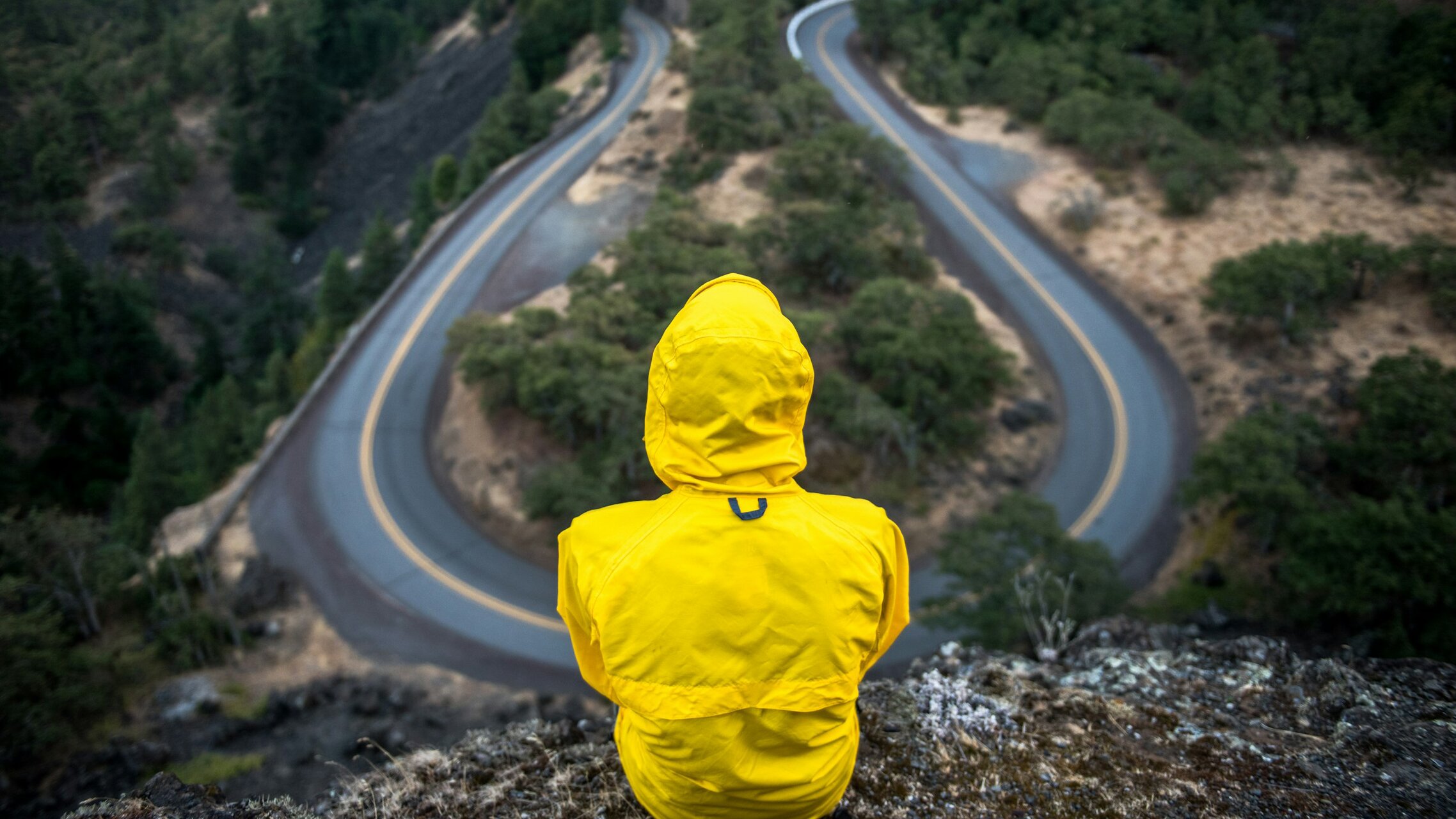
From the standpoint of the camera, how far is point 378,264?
31188 mm

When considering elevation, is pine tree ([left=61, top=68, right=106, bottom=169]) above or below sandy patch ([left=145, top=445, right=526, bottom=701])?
above

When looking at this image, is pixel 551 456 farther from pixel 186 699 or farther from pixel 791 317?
pixel 186 699

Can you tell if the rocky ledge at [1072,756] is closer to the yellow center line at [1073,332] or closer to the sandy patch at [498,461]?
the sandy patch at [498,461]

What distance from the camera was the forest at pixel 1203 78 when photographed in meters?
26.5

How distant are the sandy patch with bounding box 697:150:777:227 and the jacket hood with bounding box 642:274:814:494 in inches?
910

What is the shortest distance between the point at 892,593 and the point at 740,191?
2588 centimetres

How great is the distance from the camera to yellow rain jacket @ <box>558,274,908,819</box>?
2.67 meters

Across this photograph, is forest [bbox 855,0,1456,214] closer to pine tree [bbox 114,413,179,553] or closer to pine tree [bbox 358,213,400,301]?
pine tree [bbox 358,213,400,301]

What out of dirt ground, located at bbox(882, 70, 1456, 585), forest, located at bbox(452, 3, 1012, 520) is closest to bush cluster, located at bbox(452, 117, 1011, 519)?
forest, located at bbox(452, 3, 1012, 520)

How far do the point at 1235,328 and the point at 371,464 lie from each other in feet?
71.2

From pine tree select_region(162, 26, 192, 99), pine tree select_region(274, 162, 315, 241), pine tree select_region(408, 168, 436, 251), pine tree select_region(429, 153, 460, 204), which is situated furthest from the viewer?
pine tree select_region(162, 26, 192, 99)

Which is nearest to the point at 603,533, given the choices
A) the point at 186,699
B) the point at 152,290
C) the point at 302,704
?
the point at 302,704

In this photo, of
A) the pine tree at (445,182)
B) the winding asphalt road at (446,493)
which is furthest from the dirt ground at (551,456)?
the pine tree at (445,182)

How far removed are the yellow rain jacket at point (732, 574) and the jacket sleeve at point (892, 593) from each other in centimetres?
2
